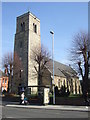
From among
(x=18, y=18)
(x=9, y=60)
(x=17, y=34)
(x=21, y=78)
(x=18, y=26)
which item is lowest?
(x=21, y=78)

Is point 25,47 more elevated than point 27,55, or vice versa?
point 25,47

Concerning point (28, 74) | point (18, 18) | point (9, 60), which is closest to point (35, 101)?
point (9, 60)

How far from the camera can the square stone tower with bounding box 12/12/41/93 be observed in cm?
4415

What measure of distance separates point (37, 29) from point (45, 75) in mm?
17212

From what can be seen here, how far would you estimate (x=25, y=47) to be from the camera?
4712cm

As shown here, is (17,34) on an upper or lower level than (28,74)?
upper

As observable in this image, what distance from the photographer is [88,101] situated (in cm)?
1998

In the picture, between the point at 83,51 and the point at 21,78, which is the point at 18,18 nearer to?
the point at 21,78

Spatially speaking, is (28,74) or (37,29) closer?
(28,74)

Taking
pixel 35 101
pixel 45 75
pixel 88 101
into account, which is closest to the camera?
pixel 88 101

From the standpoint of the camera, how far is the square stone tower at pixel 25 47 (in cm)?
4415

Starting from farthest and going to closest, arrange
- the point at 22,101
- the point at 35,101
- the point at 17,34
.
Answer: the point at 17,34
the point at 35,101
the point at 22,101

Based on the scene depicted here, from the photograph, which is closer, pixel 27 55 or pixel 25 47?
pixel 27 55

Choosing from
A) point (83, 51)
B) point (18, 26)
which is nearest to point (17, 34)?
point (18, 26)
